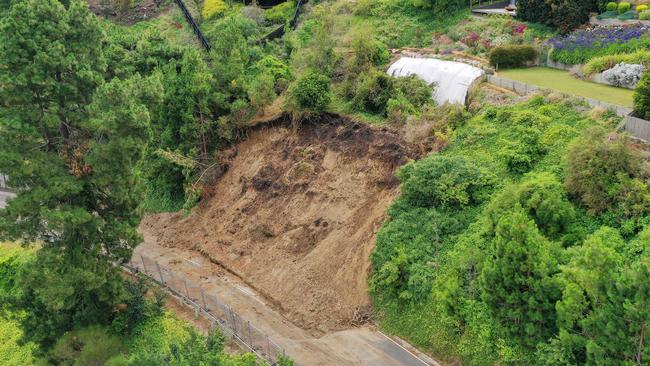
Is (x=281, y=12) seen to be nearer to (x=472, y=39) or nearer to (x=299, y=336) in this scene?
(x=472, y=39)

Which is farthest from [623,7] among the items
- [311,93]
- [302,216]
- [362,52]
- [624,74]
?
[302,216]

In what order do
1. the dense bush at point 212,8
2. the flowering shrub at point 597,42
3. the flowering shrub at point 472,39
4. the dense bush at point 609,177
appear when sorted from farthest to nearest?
the dense bush at point 212,8, the flowering shrub at point 472,39, the flowering shrub at point 597,42, the dense bush at point 609,177

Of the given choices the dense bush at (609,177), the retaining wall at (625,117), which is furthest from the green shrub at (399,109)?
the dense bush at (609,177)

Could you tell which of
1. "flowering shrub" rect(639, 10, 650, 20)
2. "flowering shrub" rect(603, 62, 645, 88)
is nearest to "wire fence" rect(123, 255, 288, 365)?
"flowering shrub" rect(603, 62, 645, 88)

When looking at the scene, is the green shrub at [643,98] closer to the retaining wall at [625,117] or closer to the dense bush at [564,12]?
the retaining wall at [625,117]

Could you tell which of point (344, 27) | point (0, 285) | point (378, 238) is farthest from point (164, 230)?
point (344, 27)

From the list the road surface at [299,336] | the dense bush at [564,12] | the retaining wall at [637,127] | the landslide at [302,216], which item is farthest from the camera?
the dense bush at [564,12]
